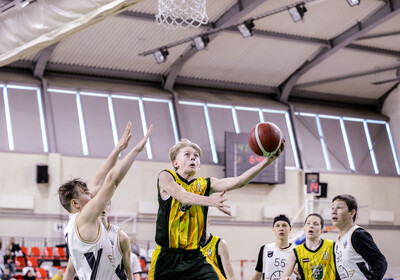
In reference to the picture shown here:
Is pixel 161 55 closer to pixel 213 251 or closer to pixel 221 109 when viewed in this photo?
pixel 221 109

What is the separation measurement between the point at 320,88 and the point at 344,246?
21.1 m

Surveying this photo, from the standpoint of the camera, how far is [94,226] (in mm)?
5477

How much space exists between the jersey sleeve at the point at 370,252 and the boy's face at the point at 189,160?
1.98 meters

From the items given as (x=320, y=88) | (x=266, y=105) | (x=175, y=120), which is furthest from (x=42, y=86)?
(x=320, y=88)

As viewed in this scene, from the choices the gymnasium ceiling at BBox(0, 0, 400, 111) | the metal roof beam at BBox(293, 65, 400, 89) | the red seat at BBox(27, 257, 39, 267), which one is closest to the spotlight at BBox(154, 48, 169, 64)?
the gymnasium ceiling at BBox(0, 0, 400, 111)

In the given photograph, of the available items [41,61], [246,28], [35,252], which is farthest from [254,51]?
[35,252]

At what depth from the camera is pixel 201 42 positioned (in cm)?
2228

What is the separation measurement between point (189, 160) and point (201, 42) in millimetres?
16147

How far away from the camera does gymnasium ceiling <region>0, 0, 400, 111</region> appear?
71.9 ft

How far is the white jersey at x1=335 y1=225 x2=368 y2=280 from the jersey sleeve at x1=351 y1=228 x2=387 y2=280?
0.23 ft

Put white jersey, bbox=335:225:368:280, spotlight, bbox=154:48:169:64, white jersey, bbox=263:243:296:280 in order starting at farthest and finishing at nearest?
spotlight, bbox=154:48:169:64, white jersey, bbox=263:243:296:280, white jersey, bbox=335:225:368:280

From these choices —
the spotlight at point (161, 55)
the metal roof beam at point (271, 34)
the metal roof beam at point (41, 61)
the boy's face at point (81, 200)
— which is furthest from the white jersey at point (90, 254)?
the spotlight at point (161, 55)

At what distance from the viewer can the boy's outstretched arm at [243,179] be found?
600cm

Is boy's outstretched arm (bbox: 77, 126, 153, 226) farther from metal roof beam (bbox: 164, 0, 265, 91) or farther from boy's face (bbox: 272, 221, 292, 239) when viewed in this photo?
metal roof beam (bbox: 164, 0, 265, 91)
